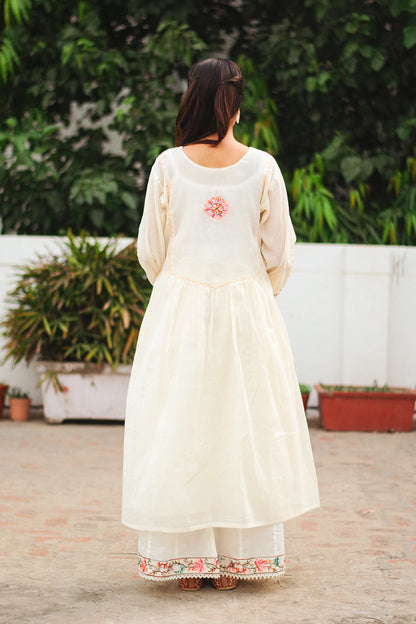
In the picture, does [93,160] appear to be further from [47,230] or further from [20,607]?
[20,607]

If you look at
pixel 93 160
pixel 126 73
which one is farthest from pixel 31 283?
pixel 126 73

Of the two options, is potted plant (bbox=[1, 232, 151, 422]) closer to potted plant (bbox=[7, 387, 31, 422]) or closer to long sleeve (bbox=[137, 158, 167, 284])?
potted plant (bbox=[7, 387, 31, 422])

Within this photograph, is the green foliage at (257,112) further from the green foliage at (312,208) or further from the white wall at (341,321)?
the white wall at (341,321)

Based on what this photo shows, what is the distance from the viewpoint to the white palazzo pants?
3.04m

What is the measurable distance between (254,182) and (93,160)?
5.29 meters

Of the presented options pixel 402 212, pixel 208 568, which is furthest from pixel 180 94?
pixel 208 568

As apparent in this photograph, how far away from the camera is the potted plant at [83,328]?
6.40 meters

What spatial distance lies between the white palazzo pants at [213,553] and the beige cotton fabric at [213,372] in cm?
8

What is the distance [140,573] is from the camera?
307 cm

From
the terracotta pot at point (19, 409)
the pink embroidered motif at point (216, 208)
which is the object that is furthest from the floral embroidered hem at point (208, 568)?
the terracotta pot at point (19, 409)

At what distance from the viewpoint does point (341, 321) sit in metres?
6.98

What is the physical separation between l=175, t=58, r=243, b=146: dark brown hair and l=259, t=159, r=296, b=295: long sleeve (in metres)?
0.25

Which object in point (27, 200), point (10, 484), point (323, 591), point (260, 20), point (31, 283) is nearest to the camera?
point (323, 591)

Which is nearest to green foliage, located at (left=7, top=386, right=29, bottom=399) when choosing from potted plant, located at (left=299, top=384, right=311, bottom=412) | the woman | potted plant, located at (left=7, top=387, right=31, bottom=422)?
potted plant, located at (left=7, top=387, right=31, bottom=422)
